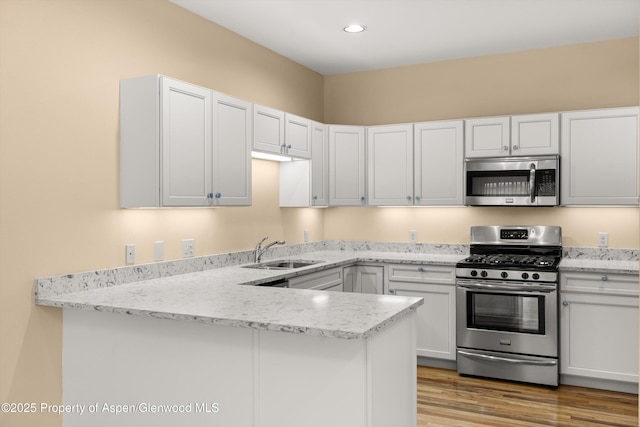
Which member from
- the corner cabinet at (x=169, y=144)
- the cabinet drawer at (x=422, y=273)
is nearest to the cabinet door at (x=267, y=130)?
the corner cabinet at (x=169, y=144)

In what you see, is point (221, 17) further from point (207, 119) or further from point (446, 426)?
point (446, 426)

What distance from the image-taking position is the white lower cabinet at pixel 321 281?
3.86 meters

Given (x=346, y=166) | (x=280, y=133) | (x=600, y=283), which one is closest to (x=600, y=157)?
(x=600, y=283)

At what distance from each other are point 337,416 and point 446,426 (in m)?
1.53

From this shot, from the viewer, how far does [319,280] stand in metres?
4.17

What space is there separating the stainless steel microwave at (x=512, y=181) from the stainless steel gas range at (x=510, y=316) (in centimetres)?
43

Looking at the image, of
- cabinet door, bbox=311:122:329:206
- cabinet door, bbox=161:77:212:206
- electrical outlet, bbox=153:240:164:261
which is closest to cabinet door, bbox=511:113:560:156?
cabinet door, bbox=311:122:329:206

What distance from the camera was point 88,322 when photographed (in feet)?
8.91

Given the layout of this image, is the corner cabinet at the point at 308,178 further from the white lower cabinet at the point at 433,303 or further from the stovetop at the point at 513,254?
the stovetop at the point at 513,254

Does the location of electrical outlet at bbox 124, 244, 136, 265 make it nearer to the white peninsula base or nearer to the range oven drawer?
the white peninsula base

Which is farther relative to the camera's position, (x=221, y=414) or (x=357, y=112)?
(x=357, y=112)

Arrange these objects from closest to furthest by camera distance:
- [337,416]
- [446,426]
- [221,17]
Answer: [337,416] → [446,426] → [221,17]

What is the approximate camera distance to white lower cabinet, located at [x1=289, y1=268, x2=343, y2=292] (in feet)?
12.7

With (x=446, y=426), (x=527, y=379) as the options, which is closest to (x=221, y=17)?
(x=446, y=426)
